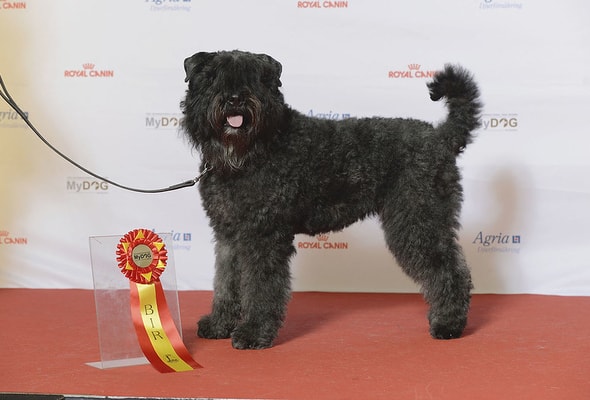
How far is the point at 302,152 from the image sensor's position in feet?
12.2

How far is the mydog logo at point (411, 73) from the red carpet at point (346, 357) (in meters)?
1.60

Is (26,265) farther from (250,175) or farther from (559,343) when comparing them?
(559,343)

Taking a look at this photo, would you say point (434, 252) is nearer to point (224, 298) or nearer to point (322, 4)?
point (224, 298)

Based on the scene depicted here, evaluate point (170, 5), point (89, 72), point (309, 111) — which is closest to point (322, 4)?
point (309, 111)

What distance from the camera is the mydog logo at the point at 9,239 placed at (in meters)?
5.60

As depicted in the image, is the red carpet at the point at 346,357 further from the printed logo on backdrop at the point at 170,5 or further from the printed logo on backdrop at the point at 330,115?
the printed logo on backdrop at the point at 170,5

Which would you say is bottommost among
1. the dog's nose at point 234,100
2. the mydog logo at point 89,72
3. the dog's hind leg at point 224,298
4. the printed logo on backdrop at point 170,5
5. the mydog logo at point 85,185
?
the dog's hind leg at point 224,298

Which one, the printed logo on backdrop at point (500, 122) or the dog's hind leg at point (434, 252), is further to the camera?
the printed logo on backdrop at point (500, 122)

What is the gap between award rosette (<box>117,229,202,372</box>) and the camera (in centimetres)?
343

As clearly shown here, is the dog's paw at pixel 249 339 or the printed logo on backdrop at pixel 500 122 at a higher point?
the printed logo on backdrop at pixel 500 122

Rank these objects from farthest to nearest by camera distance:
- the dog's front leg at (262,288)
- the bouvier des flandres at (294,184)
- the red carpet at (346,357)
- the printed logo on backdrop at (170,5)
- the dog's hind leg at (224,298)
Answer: the printed logo on backdrop at (170,5) → the dog's hind leg at (224,298) → the dog's front leg at (262,288) → the bouvier des flandres at (294,184) → the red carpet at (346,357)

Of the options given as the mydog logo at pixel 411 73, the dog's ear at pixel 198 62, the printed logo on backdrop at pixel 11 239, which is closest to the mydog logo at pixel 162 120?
the printed logo on backdrop at pixel 11 239

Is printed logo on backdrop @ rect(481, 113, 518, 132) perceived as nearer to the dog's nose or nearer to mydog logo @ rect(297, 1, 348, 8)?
mydog logo @ rect(297, 1, 348, 8)

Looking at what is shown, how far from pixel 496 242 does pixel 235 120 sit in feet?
8.54
